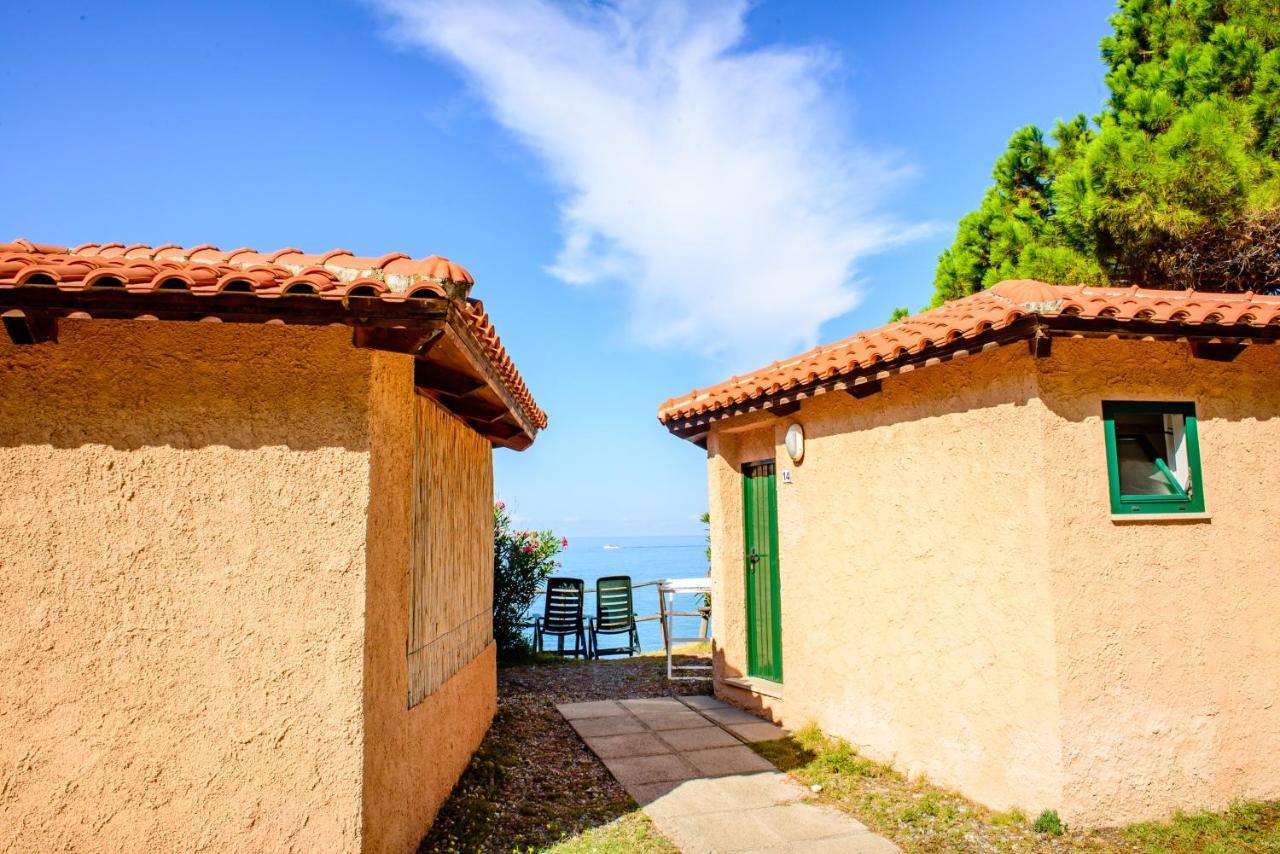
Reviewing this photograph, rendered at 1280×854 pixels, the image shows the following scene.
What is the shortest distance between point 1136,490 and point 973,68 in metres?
5.09

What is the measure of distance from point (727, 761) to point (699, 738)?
68 cm

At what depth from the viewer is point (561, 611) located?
37.9 feet

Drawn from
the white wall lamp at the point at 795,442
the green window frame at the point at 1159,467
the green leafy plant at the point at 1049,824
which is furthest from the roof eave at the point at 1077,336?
the green leafy plant at the point at 1049,824

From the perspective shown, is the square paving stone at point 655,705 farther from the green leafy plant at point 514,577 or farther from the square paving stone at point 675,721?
the green leafy plant at point 514,577

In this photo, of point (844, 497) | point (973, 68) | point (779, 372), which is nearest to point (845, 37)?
point (973, 68)

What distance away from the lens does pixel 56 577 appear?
125 inches

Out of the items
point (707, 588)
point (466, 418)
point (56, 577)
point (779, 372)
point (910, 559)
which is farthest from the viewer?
point (707, 588)

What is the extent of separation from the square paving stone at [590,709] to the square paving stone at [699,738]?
98 centimetres

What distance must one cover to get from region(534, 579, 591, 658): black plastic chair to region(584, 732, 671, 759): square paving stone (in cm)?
504

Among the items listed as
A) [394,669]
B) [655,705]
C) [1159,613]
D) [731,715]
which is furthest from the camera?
[655,705]

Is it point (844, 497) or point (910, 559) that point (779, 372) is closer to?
point (844, 497)

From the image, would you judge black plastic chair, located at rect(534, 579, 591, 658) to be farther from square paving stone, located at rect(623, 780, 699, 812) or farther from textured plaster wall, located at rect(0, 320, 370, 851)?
textured plaster wall, located at rect(0, 320, 370, 851)

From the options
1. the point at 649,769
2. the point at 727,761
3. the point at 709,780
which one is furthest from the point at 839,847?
the point at 649,769

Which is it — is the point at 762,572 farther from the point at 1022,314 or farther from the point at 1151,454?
the point at 1022,314
